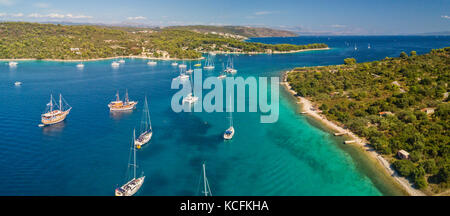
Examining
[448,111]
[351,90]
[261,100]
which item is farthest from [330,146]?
[351,90]

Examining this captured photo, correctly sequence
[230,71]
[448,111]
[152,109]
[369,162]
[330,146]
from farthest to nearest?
[230,71], [152,109], [448,111], [330,146], [369,162]

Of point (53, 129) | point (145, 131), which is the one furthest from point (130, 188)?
point (53, 129)

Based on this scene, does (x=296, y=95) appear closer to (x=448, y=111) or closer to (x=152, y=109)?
(x=448, y=111)

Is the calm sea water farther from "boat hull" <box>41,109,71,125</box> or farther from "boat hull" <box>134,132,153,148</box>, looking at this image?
"boat hull" <box>41,109,71,125</box>

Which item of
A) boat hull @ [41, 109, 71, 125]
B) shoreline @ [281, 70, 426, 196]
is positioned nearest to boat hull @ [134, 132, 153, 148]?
boat hull @ [41, 109, 71, 125]
